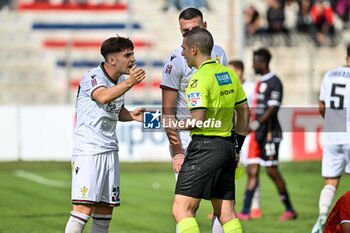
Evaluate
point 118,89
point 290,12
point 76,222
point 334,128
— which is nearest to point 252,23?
point 290,12

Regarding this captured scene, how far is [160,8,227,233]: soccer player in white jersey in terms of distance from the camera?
9219 mm

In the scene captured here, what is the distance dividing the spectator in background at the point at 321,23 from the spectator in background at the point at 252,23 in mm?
1784

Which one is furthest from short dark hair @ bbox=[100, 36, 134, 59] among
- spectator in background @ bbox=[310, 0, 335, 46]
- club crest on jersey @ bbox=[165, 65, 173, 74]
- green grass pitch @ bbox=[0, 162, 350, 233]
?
spectator in background @ bbox=[310, 0, 335, 46]

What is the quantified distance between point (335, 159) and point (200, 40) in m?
4.47

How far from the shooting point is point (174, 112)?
30.7 feet

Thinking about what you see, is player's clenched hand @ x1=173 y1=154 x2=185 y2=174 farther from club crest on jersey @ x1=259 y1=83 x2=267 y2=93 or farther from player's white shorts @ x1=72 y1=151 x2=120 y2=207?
club crest on jersey @ x1=259 y1=83 x2=267 y2=93

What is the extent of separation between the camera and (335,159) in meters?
12.3

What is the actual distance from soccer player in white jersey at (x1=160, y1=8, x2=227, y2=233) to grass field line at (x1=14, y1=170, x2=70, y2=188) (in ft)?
31.4

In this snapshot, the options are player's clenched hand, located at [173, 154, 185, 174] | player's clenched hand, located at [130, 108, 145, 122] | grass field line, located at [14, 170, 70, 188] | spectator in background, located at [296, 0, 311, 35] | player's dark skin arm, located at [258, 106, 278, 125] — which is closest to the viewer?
player's clenched hand, located at [173, 154, 185, 174]

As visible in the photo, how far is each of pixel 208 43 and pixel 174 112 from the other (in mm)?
1157

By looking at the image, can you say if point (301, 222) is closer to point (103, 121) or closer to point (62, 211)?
point (62, 211)

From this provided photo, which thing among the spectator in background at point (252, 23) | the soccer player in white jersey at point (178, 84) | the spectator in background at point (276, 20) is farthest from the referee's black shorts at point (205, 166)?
the spectator in background at point (276, 20)

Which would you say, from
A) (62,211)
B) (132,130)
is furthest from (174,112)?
(132,130)

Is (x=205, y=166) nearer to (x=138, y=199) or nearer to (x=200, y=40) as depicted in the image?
(x=200, y=40)
